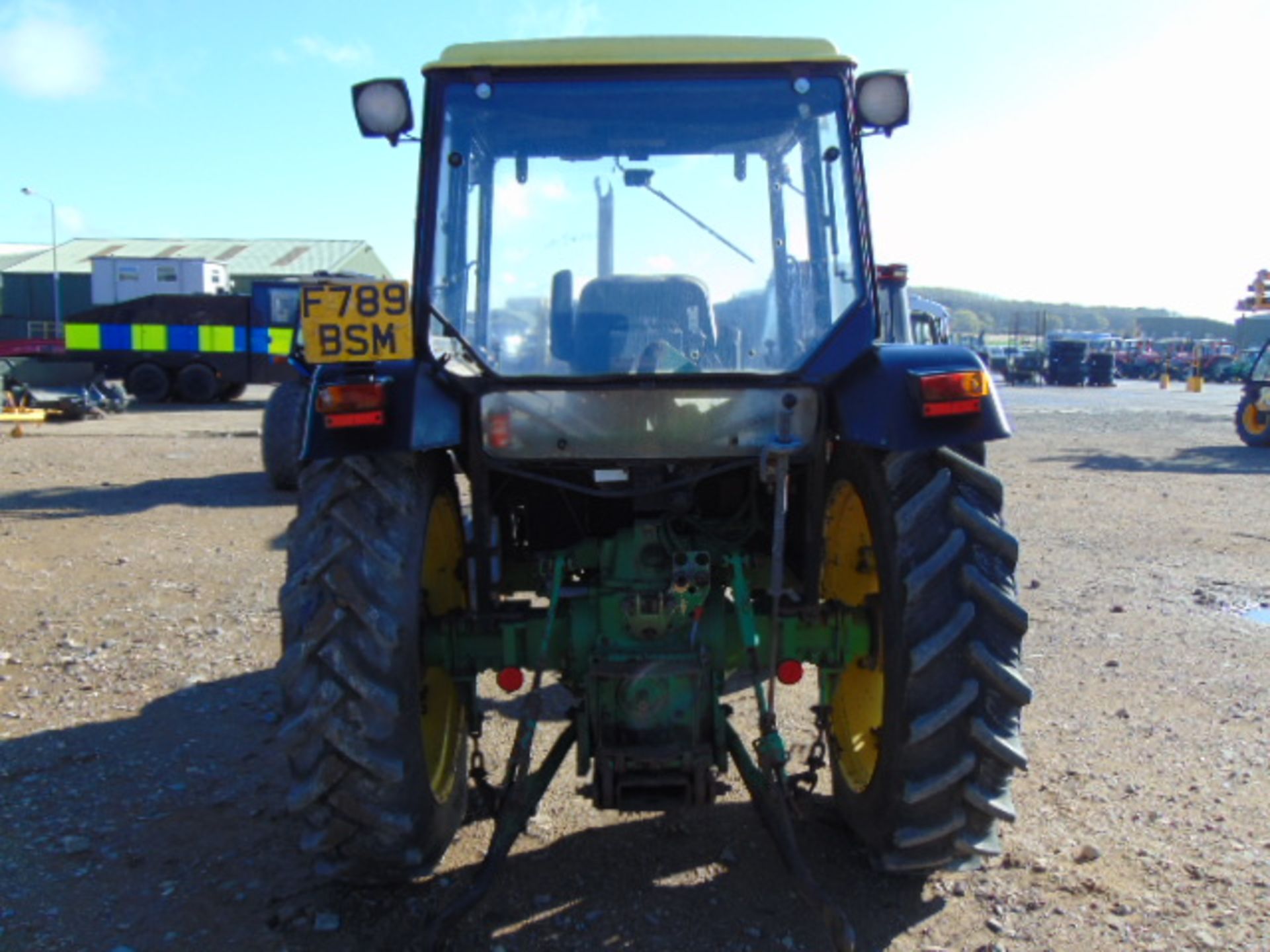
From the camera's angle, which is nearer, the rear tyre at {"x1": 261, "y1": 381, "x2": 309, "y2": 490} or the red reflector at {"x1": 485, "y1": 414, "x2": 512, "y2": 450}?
the red reflector at {"x1": 485, "y1": 414, "x2": 512, "y2": 450}

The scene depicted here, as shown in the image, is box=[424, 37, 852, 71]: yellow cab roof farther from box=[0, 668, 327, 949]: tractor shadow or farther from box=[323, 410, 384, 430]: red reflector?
box=[0, 668, 327, 949]: tractor shadow

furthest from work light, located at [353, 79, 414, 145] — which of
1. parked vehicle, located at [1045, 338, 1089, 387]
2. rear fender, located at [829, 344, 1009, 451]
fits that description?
parked vehicle, located at [1045, 338, 1089, 387]

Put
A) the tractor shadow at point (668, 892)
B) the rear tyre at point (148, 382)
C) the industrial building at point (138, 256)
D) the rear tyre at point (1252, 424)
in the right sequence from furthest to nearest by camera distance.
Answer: the industrial building at point (138, 256) < the rear tyre at point (148, 382) < the rear tyre at point (1252, 424) < the tractor shadow at point (668, 892)

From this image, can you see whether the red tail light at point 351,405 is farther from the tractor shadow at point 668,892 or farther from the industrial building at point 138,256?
the industrial building at point 138,256

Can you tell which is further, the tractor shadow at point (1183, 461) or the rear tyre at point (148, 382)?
the rear tyre at point (148, 382)

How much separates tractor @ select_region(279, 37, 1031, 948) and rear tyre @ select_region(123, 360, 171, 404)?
74.2 feet

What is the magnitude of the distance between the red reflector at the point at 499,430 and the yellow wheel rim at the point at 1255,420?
1776 centimetres

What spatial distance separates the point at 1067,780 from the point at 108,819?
3.58m

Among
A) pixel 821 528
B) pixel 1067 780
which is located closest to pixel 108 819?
A: pixel 821 528

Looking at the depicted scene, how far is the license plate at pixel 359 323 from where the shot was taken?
3088mm

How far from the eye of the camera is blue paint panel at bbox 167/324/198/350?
942 inches

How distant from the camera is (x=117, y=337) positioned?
2411cm

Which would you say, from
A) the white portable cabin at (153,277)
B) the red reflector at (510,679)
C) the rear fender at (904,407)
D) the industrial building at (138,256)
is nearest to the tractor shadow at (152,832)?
the red reflector at (510,679)

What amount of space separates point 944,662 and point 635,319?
4.57ft
